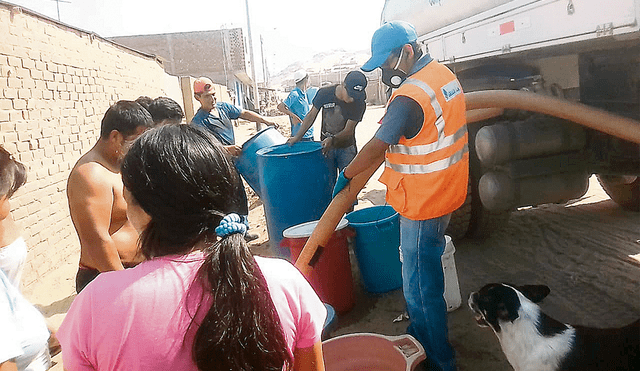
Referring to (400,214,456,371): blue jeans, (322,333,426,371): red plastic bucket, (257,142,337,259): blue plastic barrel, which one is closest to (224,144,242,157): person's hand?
(257,142,337,259): blue plastic barrel

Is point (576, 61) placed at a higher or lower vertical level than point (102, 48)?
lower

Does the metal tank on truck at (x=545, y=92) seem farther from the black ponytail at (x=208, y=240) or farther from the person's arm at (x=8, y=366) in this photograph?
the person's arm at (x=8, y=366)

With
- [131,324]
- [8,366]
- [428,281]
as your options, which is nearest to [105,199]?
[8,366]

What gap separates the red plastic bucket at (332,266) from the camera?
333cm

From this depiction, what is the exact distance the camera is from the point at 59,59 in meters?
5.44

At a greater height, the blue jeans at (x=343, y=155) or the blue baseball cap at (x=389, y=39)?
the blue baseball cap at (x=389, y=39)

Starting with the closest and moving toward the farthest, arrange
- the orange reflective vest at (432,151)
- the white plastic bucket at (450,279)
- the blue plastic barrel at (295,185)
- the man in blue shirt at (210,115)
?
the orange reflective vest at (432,151), the white plastic bucket at (450,279), the blue plastic barrel at (295,185), the man in blue shirt at (210,115)

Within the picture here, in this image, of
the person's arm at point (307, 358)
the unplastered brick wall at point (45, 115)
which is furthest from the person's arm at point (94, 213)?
the unplastered brick wall at point (45, 115)

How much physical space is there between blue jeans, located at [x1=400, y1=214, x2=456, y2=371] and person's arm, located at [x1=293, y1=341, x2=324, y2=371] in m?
1.40

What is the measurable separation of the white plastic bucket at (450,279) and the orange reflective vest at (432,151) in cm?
71

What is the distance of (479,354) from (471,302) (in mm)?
561

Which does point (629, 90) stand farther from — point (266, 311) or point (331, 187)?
point (266, 311)

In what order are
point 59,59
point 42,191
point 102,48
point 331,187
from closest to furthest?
point 331,187
point 42,191
point 59,59
point 102,48

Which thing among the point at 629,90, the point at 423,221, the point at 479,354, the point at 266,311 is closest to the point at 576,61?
the point at 629,90
